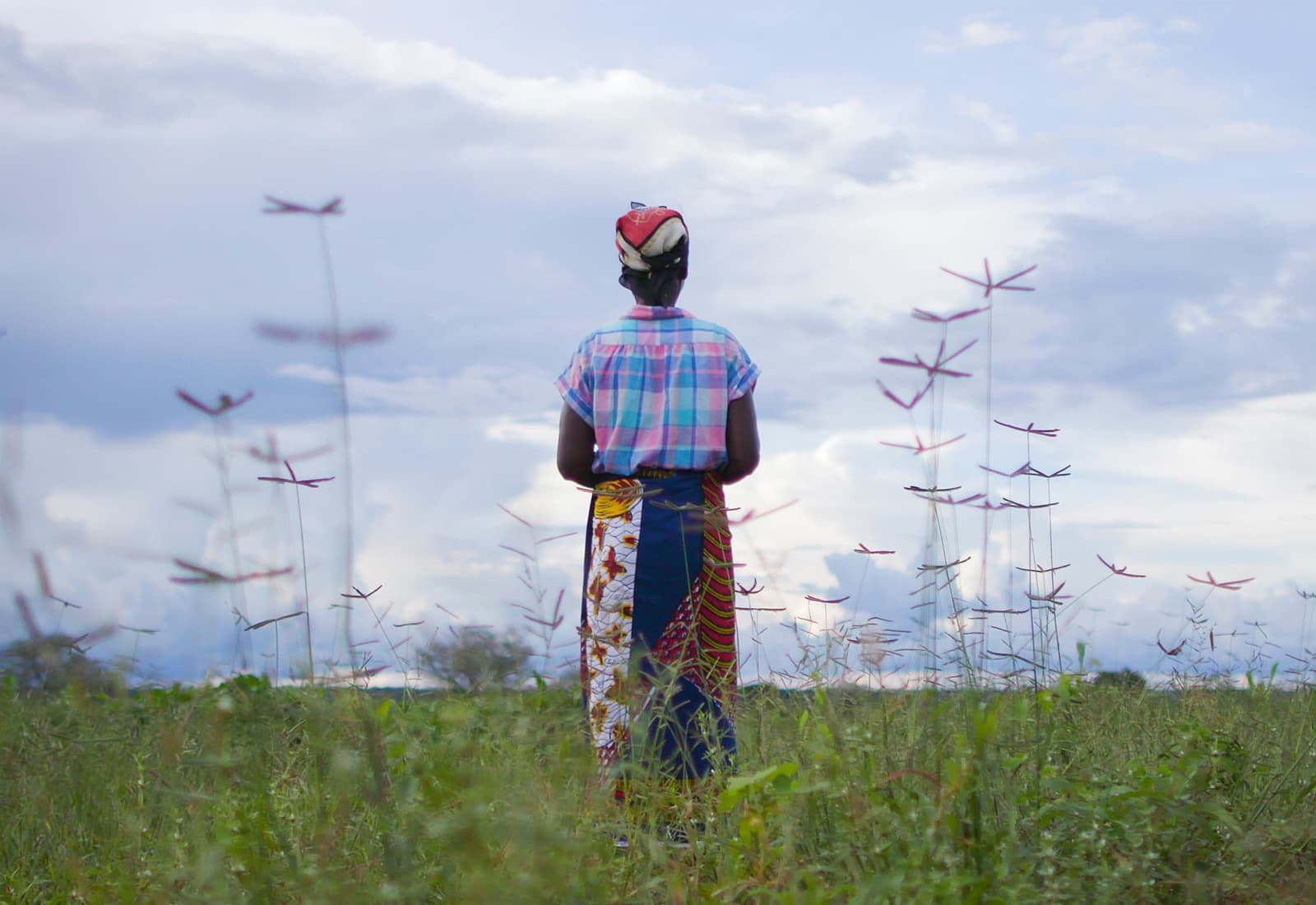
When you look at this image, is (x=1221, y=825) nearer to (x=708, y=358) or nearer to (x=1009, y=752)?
(x=1009, y=752)

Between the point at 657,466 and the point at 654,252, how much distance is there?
77cm

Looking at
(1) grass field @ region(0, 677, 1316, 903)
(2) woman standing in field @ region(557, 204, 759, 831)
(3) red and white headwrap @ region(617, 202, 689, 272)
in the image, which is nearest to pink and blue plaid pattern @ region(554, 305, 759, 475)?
(2) woman standing in field @ region(557, 204, 759, 831)

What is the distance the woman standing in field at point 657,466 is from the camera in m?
3.95

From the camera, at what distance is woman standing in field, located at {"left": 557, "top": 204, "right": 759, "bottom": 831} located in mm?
3949

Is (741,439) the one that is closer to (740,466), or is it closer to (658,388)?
(740,466)

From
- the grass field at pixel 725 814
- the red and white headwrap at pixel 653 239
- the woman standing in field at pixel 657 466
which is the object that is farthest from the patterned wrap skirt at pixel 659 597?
the red and white headwrap at pixel 653 239

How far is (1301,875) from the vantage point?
2.50m

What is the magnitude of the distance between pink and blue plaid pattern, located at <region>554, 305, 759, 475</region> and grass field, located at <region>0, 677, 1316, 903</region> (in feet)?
3.26

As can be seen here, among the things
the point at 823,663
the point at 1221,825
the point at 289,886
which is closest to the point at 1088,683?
the point at 1221,825

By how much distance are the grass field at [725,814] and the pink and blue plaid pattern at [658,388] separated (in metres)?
0.99

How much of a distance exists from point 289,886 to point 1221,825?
2.09 metres

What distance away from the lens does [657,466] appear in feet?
12.9

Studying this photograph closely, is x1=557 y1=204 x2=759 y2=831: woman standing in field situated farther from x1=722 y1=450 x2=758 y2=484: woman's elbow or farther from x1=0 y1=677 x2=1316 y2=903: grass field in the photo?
x1=0 y1=677 x2=1316 y2=903: grass field

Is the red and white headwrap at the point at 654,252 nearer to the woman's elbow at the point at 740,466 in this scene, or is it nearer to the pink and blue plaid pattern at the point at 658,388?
the pink and blue plaid pattern at the point at 658,388
